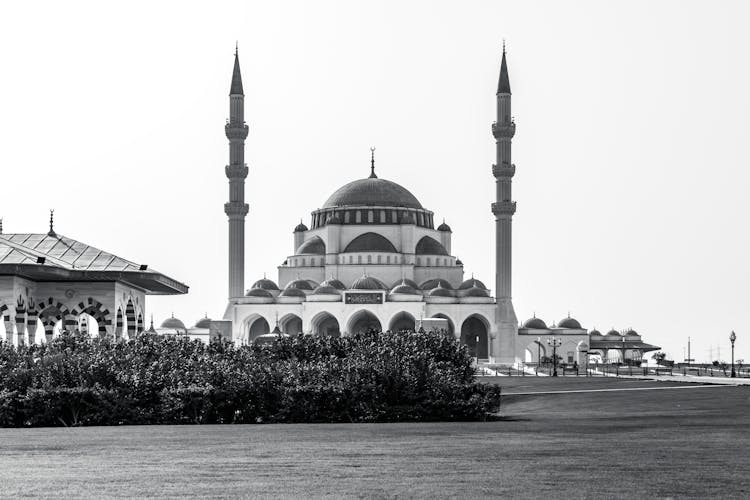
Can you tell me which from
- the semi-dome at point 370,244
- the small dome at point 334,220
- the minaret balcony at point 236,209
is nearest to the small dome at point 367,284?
the semi-dome at point 370,244

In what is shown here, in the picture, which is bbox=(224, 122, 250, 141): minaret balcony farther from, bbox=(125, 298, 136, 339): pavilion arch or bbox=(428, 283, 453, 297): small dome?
bbox=(125, 298, 136, 339): pavilion arch

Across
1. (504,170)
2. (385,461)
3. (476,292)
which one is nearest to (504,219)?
(504,170)

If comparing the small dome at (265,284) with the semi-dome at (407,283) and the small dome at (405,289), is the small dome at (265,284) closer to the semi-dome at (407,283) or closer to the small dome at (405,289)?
the semi-dome at (407,283)

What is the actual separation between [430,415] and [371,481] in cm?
1567

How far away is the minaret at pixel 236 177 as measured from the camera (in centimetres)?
10012

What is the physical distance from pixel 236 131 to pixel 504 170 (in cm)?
2011

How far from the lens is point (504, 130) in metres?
101

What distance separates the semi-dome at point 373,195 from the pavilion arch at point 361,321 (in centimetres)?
1236

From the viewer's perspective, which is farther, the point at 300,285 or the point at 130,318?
the point at 300,285

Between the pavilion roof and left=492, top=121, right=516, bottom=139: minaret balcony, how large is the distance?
58921 mm

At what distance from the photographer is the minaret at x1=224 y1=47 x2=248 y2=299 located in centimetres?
10012

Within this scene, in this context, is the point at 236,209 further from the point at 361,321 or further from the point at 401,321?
the point at 401,321

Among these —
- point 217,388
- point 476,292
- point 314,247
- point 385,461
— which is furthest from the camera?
point 314,247

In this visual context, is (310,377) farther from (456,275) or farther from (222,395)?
(456,275)
